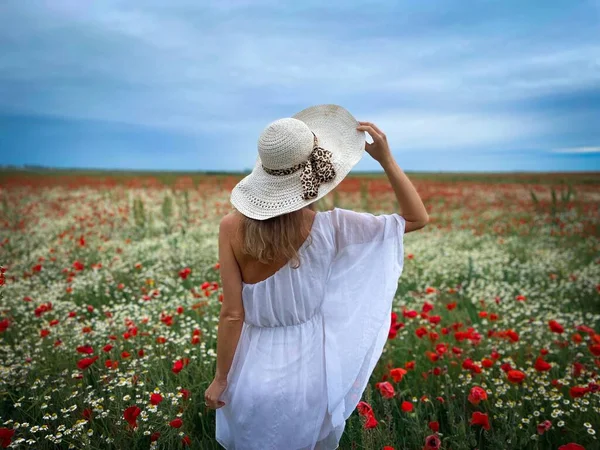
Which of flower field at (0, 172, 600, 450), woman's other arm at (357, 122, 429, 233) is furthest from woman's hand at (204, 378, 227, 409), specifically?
woman's other arm at (357, 122, 429, 233)

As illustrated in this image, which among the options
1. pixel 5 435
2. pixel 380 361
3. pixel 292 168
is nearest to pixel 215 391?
pixel 5 435

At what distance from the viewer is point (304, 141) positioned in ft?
6.70

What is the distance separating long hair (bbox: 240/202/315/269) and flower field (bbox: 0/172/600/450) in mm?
857

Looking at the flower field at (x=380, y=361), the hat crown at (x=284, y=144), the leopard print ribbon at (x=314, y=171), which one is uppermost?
the hat crown at (x=284, y=144)

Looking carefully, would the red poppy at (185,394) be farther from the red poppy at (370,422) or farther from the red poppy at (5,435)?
Result: the red poppy at (370,422)

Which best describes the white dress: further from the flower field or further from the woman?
the flower field

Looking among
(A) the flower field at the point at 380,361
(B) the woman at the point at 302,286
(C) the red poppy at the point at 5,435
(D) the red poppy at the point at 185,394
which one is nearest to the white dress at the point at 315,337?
(B) the woman at the point at 302,286

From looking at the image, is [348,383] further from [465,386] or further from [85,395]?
[85,395]

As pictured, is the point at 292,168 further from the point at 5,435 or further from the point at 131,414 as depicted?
the point at 5,435

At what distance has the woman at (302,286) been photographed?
208cm

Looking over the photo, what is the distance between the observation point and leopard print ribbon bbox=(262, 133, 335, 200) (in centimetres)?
201

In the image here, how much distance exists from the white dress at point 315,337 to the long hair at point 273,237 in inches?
3.6

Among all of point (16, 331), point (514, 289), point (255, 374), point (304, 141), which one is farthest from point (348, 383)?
point (514, 289)

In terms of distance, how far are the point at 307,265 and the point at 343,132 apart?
2.38ft
